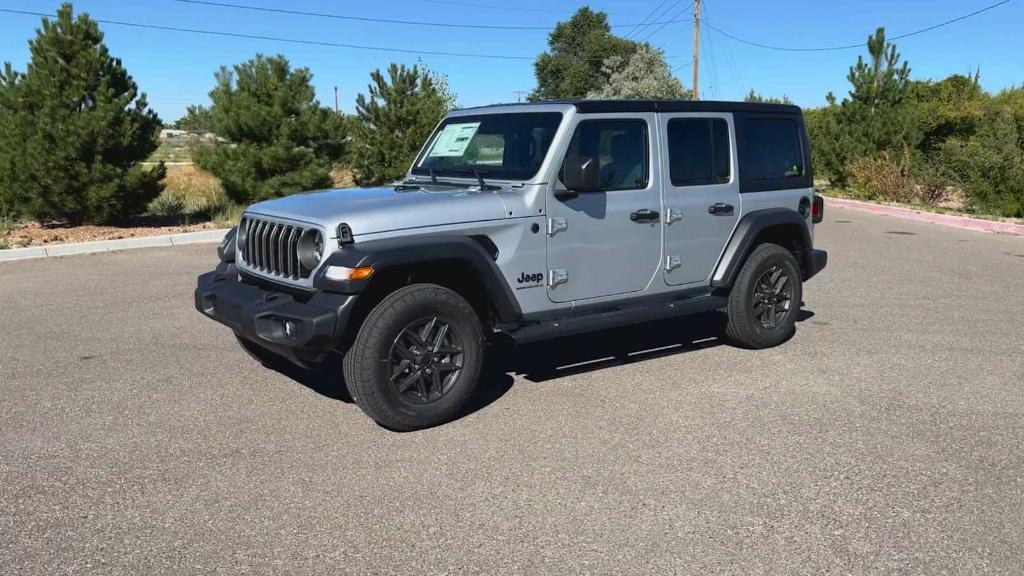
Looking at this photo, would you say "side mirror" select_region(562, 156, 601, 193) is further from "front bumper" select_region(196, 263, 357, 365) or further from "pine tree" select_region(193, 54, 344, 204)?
"pine tree" select_region(193, 54, 344, 204)

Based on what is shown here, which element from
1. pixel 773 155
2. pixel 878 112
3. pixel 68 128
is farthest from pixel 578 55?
pixel 773 155

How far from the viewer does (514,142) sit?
539 centimetres

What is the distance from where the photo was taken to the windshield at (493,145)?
5.22 meters

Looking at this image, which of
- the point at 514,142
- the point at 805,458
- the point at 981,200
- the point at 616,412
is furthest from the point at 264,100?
the point at 981,200

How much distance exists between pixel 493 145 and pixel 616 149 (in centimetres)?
82

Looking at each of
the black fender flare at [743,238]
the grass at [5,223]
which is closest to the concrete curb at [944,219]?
the black fender flare at [743,238]

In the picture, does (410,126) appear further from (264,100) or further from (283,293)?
(283,293)

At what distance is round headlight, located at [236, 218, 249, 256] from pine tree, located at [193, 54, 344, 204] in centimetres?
971

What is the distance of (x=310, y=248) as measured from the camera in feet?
14.9

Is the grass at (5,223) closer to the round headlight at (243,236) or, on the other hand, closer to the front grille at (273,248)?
the round headlight at (243,236)

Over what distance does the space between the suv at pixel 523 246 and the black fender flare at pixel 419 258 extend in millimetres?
10

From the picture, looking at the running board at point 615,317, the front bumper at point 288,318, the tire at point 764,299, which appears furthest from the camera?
the tire at point 764,299

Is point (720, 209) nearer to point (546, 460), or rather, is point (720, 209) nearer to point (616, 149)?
point (616, 149)

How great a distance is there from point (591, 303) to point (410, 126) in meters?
12.3
